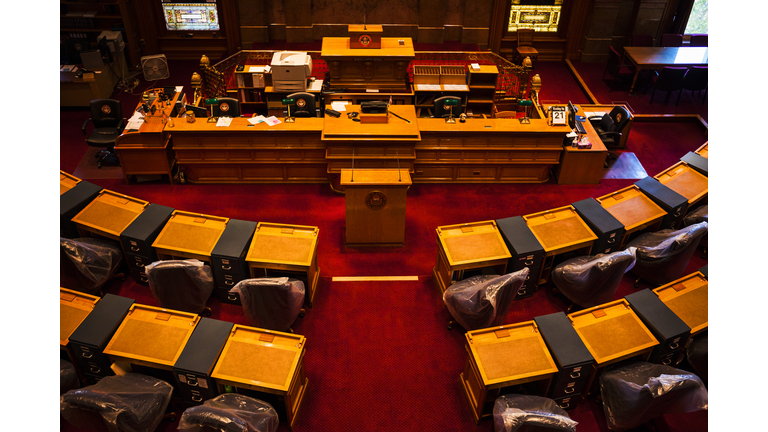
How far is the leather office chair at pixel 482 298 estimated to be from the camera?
4594mm

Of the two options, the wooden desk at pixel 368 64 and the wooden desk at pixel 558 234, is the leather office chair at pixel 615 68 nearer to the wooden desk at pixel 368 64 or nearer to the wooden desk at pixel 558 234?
the wooden desk at pixel 368 64

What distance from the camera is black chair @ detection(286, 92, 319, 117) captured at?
25.6ft

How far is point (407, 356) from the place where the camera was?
5039 mm

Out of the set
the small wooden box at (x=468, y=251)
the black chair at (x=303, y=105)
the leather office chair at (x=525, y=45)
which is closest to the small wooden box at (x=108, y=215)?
the black chair at (x=303, y=105)

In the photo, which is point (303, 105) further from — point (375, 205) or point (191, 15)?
point (191, 15)

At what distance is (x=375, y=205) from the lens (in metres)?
5.98

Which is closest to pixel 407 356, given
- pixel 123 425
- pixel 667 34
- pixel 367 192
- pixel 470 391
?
pixel 470 391

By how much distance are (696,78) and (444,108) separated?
5.43m

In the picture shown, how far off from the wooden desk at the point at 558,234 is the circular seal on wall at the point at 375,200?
164cm

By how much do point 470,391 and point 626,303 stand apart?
1703 mm

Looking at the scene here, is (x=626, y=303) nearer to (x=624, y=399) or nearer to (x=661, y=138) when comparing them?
(x=624, y=399)

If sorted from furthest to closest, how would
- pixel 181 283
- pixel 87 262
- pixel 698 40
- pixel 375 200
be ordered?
pixel 698 40 < pixel 375 200 < pixel 87 262 < pixel 181 283

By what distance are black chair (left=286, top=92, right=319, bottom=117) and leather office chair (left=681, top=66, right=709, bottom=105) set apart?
722cm

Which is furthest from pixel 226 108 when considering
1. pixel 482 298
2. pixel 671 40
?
pixel 671 40
